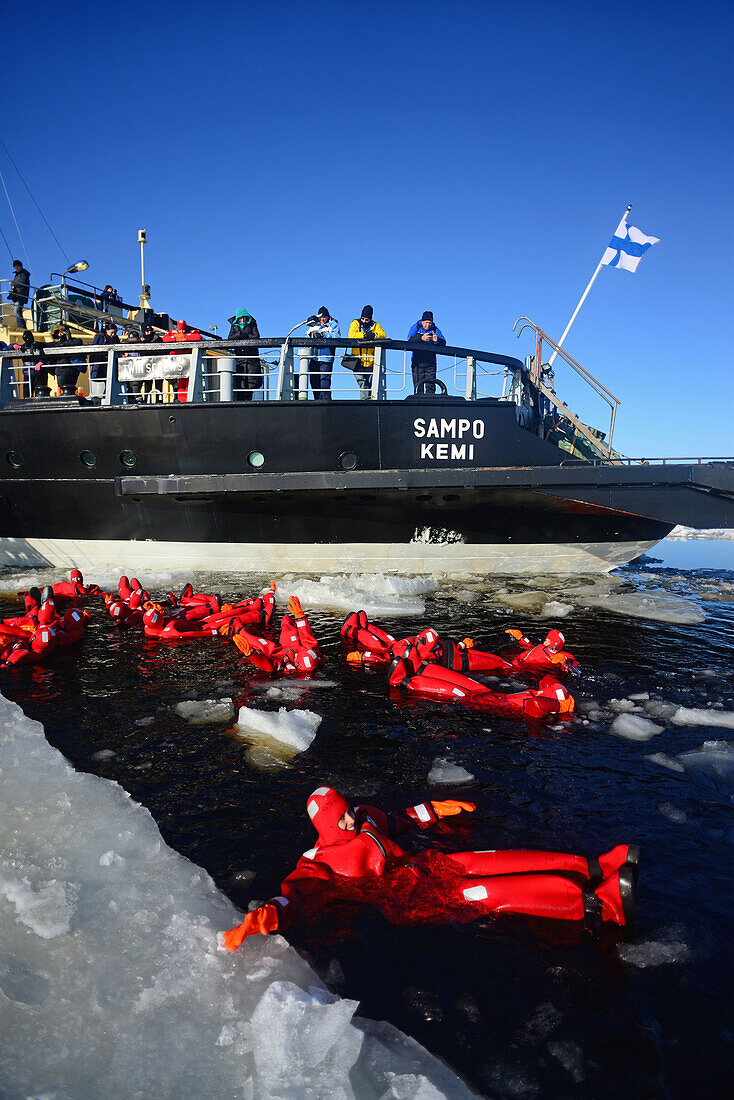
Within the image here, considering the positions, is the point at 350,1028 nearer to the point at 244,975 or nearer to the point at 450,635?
the point at 244,975

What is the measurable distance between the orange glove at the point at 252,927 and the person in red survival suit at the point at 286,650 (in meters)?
3.59

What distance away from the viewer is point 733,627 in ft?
26.0

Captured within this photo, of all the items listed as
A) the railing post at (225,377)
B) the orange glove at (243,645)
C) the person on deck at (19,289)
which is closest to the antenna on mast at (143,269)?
the person on deck at (19,289)

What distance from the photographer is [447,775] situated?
13.1 ft

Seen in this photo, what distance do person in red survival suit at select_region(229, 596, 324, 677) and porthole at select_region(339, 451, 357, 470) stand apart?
339 cm

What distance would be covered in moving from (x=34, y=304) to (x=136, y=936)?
13.4 meters

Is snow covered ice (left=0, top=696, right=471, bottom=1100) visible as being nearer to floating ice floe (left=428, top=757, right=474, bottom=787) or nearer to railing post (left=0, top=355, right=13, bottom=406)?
floating ice floe (left=428, top=757, right=474, bottom=787)

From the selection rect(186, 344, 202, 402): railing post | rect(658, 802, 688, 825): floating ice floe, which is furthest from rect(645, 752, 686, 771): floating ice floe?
rect(186, 344, 202, 402): railing post

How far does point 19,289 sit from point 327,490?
869 cm

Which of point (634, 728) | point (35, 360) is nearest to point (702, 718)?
point (634, 728)

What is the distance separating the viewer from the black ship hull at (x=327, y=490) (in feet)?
30.6

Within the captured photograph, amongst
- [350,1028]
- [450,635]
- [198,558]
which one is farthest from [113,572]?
[350,1028]

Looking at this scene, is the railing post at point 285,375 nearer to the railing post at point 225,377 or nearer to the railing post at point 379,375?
the railing post at point 225,377

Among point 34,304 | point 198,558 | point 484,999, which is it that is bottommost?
point 484,999
